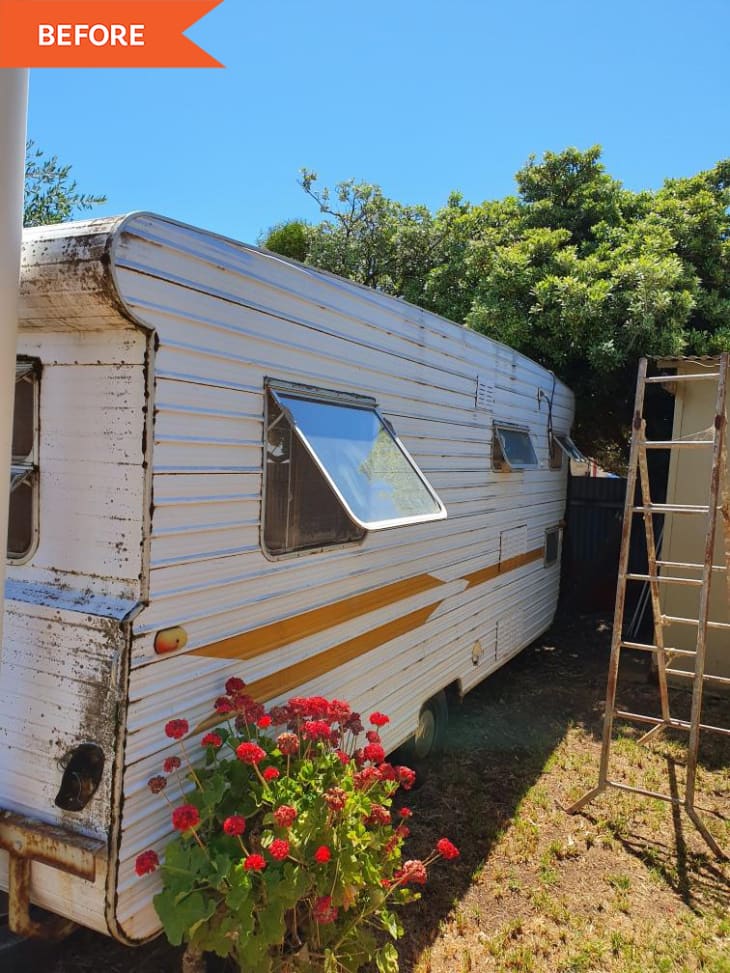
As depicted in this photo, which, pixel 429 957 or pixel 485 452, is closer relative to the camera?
pixel 429 957

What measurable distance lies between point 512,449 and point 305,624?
327 cm

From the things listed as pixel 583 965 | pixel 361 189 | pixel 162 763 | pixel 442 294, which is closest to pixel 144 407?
pixel 162 763

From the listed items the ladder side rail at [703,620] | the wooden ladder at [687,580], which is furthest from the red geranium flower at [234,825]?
the ladder side rail at [703,620]

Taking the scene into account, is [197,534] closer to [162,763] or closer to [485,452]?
[162,763]

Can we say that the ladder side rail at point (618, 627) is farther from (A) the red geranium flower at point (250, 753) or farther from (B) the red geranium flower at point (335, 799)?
(A) the red geranium flower at point (250, 753)

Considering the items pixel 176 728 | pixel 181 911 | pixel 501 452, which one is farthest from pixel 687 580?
pixel 181 911

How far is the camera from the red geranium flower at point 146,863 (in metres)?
2.12

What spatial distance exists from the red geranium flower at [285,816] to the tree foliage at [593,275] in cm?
701

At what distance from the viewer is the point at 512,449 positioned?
19.2ft

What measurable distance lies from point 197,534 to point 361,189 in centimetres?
1281

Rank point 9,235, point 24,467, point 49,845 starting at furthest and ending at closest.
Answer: point 24,467, point 49,845, point 9,235

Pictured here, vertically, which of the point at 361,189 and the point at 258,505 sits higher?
the point at 361,189

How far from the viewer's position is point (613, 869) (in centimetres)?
384

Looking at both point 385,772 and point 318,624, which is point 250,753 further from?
point 318,624
